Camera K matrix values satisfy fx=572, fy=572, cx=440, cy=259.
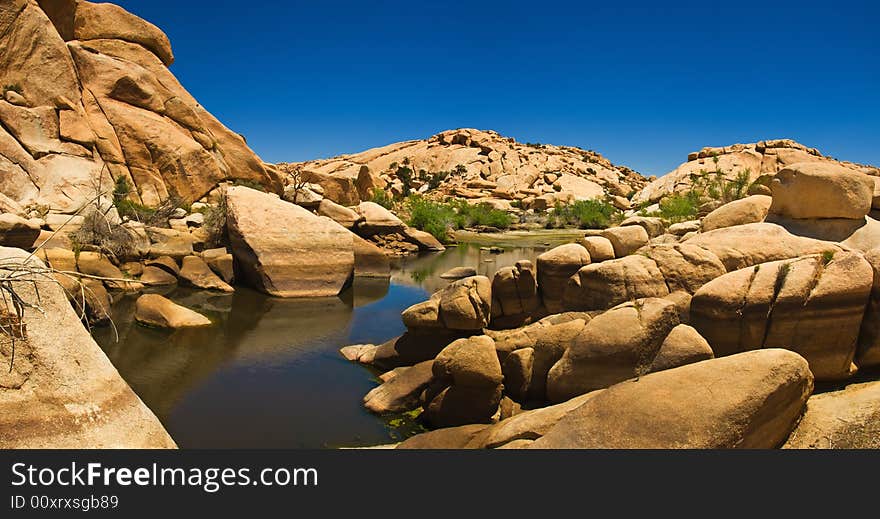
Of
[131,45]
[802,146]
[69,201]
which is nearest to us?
[69,201]

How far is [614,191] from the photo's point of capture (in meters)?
62.6

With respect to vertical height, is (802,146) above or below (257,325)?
above

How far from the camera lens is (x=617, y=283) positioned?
838 cm

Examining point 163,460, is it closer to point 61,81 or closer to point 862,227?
point 862,227

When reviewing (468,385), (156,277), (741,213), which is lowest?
(468,385)

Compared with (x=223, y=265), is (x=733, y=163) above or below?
above

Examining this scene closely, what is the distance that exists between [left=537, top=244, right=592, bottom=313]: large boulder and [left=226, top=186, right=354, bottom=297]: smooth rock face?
846 centimetres

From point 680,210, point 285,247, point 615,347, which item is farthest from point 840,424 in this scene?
point 680,210

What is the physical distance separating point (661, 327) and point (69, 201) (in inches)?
787

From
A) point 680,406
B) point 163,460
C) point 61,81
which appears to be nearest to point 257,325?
point 163,460

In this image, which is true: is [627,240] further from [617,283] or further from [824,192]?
[824,192]

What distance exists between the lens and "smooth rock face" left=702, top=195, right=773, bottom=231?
1019 centimetres

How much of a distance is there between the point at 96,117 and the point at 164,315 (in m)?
15.3

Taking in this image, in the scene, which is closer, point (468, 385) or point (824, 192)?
point (468, 385)
